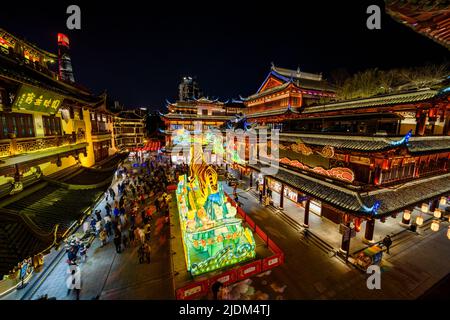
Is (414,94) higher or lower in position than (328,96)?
lower

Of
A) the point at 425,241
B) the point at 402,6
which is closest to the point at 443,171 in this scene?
the point at 425,241

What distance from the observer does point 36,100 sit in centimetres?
707

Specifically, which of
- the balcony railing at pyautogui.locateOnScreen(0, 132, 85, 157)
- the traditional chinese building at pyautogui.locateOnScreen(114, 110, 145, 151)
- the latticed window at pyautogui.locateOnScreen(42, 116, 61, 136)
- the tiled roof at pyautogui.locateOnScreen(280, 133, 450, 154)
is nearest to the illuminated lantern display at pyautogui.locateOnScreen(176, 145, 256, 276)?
the balcony railing at pyautogui.locateOnScreen(0, 132, 85, 157)

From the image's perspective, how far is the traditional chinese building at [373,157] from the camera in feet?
28.7

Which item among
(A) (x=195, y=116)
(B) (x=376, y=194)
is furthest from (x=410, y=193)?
(A) (x=195, y=116)

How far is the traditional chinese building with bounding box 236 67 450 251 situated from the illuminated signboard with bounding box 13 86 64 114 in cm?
1396

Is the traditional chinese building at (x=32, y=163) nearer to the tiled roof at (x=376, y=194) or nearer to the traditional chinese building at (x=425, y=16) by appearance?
the traditional chinese building at (x=425, y=16)

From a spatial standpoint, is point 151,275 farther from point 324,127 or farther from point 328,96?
point 328,96

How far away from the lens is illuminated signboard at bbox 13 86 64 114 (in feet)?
20.8

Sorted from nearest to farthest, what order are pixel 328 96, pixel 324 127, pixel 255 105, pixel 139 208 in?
pixel 324 127, pixel 139 208, pixel 328 96, pixel 255 105

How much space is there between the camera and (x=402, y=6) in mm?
2629

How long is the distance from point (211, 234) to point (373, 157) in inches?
363
